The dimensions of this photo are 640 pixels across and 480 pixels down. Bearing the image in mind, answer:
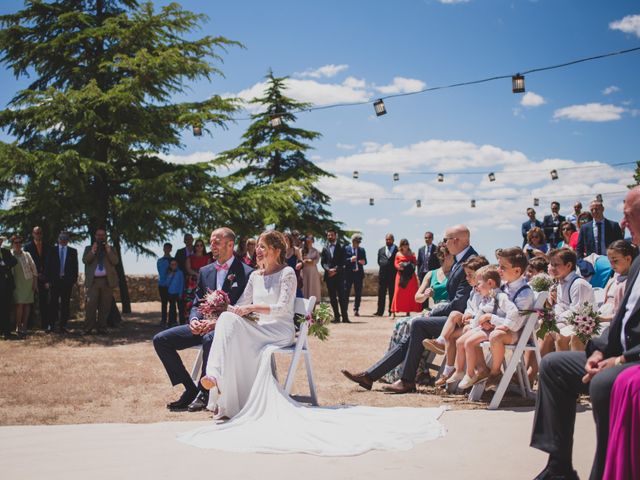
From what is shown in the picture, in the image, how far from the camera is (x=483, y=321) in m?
5.84

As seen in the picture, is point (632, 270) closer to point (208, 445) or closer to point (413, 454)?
point (413, 454)

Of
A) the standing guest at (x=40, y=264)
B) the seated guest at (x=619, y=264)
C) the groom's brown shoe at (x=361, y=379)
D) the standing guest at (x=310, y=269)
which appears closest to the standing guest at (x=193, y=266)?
the standing guest at (x=310, y=269)

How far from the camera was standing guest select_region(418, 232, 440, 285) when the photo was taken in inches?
583

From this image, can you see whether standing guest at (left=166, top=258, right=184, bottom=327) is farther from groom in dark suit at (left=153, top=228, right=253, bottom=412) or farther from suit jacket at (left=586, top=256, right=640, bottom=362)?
suit jacket at (left=586, top=256, right=640, bottom=362)

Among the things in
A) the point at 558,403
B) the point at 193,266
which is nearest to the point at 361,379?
the point at 558,403

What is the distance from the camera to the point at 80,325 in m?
14.6

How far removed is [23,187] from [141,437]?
12.4m

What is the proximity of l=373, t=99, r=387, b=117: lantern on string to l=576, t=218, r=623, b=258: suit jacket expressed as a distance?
552 centimetres

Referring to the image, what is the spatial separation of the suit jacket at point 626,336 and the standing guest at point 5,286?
11.3 m

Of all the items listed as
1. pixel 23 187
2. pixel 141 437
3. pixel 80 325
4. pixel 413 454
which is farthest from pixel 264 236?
pixel 23 187

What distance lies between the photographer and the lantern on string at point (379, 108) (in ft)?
47.6

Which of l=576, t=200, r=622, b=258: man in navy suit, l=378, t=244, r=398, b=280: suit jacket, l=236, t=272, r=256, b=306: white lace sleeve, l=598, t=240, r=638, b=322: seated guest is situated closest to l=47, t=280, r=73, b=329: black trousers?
l=378, t=244, r=398, b=280: suit jacket

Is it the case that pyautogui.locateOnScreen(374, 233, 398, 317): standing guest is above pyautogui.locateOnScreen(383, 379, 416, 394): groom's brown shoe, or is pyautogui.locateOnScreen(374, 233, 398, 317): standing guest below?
above

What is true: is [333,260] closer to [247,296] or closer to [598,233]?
[598,233]
